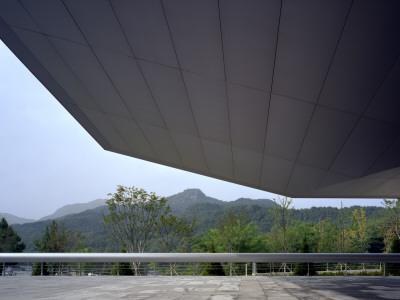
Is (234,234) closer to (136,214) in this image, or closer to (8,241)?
(136,214)

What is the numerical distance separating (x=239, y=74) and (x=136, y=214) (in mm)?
31554

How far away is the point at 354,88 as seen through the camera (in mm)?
6824

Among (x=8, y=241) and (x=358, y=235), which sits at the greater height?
(x=358, y=235)

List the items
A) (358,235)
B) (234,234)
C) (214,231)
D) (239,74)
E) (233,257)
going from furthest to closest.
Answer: (358,235) → (214,231) → (234,234) → (233,257) → (239,74)

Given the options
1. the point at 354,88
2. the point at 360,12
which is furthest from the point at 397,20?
the point at 354,88

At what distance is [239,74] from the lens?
24.7 feet

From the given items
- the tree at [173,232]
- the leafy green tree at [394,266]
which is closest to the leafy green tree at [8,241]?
the tree at [173,232]

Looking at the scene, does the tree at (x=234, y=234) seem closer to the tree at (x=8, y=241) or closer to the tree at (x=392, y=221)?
the tree at (x=392, y=221)

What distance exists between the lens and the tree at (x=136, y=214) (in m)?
36.7

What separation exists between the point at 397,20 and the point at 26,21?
7.36 meters

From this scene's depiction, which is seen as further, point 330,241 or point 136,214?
point 330,241

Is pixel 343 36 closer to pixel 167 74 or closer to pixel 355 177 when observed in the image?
pixel 167 74

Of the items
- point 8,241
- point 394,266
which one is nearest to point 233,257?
point 394,266

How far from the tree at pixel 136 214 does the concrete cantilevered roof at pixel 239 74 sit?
83.5 feet
